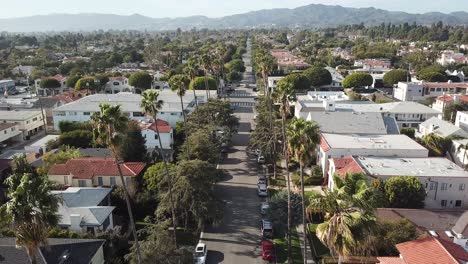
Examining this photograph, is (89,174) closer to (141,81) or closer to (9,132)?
(9,132)

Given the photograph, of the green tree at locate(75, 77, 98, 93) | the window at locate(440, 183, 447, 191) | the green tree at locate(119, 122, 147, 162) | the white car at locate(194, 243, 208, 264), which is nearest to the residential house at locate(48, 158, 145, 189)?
the green tree at locate(119, 122, 147, 162)

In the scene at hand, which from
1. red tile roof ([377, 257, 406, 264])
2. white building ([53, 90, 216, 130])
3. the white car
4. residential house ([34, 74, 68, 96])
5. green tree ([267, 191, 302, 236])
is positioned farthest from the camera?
residential house ([34, 74, 68, 96])

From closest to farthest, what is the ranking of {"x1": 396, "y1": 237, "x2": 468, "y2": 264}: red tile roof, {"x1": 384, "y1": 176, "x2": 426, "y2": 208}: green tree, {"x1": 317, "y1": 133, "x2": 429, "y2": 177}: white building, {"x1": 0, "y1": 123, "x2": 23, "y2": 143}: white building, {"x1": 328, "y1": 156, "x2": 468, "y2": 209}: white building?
1. {"x1": 396, "y1": 237, "x2": 468, "y2": 264}: red tile roof
2. {"x1": 384, "y1": 176, "x2": 426, "y2": 208}: green tree
3. {"x1": 328, "y1": 156, "x2": 468, "y2": 209}: white building
4. {"x1": 317, "y1": 133, "x2": 429, "y2": 177}: white building
5. {"x1": 0, "y1": 123, "x2": 23, "y2": 143}: white building

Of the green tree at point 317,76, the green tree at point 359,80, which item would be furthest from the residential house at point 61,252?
the green tree at point 359,80

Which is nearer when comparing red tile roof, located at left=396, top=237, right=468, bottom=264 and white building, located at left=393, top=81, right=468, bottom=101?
red tile roof, located at left=396, top=237, right=468, bottom=264

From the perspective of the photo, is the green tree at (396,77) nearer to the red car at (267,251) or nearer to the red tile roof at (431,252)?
the red car at (267,251)

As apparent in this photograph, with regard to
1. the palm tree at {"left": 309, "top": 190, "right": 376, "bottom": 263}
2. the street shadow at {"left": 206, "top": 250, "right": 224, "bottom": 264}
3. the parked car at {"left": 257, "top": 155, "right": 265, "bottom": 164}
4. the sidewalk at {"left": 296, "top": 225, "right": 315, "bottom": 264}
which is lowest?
the sidewalk at {"left": 296, "top": 225, "right": 315, "bottom": 264}

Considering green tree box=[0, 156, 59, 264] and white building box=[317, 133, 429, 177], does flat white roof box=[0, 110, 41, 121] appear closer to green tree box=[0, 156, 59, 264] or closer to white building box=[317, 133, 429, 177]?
white building box=[317, 133, 429, 177]
